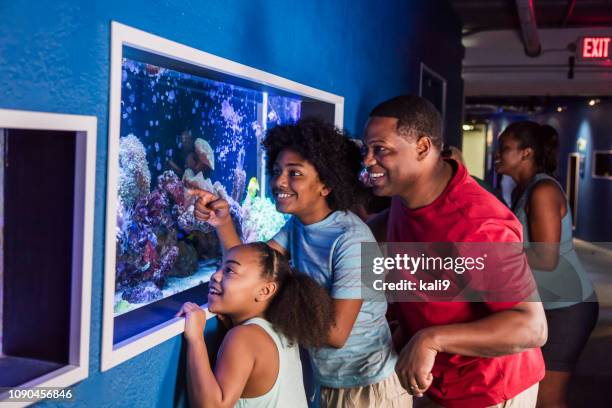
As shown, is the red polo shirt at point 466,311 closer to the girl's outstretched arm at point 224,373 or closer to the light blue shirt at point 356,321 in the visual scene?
the light blue shirt at point 356,321

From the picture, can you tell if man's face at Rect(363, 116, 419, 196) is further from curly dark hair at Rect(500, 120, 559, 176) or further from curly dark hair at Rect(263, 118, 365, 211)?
curly dark hair at Rect(500, 120, 559, 176)

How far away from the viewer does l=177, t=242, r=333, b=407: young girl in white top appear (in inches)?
75.7

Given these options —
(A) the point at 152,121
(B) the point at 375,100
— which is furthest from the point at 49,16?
(B) the point at 375,100

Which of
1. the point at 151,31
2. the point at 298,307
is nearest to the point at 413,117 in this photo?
the point at 298,307

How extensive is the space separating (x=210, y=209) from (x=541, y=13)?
760cm

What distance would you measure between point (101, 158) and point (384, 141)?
898 mm

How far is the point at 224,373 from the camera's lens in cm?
187

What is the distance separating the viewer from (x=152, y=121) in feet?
6.73

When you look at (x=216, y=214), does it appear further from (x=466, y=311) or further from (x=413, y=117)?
(x=466, y=311)

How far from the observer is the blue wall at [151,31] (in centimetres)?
140

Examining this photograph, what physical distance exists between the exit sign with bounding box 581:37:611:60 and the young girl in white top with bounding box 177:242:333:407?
24.1ft

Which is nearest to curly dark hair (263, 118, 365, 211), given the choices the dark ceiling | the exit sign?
the dark ceiling

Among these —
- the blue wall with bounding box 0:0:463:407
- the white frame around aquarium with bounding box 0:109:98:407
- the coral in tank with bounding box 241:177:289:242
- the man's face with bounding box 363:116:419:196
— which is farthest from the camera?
the coral in tank with bounding box 241:177:289:242

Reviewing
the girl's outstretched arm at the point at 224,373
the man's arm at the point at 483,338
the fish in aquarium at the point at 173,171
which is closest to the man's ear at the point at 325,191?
the fish in aquarium at the point at 173,171
